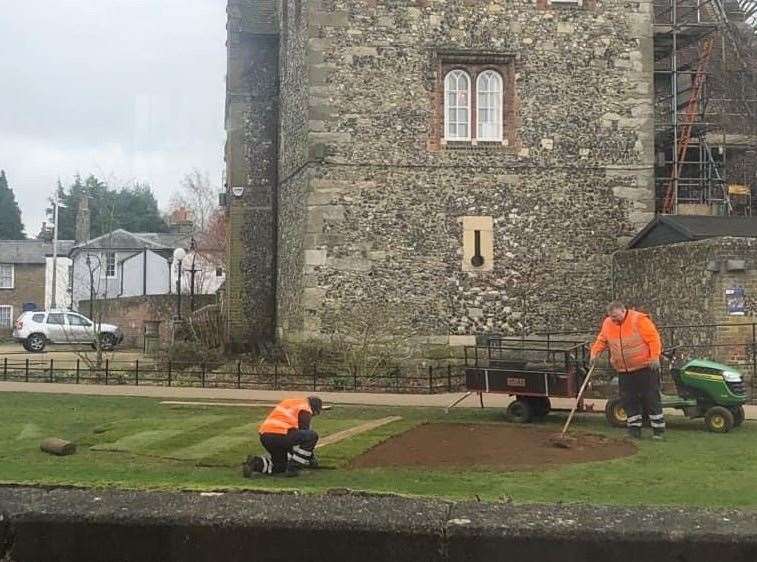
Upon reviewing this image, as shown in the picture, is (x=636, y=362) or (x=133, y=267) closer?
(x=636, y=362)

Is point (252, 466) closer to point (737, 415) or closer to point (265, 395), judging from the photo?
point (737, 415)

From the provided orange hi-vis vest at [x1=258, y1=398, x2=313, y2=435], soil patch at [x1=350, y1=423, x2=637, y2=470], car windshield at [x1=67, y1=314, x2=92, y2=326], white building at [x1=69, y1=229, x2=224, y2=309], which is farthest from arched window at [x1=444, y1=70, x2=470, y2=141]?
white building at [x1=69, y1=229, x2=224, y2=309]

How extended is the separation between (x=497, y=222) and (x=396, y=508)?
16852 mm

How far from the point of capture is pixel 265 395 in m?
16.0

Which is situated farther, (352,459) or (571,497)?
(352,459)

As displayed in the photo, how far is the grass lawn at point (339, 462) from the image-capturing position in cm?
711

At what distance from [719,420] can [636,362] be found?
165 cm

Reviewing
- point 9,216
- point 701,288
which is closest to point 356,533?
point 701,288

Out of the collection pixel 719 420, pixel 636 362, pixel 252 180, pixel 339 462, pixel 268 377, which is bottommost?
pixel 339 462

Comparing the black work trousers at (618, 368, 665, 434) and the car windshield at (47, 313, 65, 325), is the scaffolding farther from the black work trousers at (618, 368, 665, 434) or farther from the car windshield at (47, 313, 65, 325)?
the car windshield at (47, 313, 65, 325)

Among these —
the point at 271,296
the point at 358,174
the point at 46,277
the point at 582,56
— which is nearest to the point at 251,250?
the point at 271,296

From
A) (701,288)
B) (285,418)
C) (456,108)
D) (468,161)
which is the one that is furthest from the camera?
(456,108)

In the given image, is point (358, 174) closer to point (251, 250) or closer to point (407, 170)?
point (407, 170)

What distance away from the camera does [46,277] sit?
59.5m
